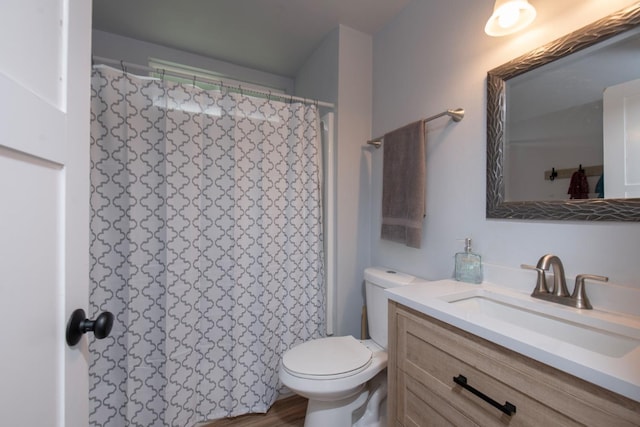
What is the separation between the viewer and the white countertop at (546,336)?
53 cm

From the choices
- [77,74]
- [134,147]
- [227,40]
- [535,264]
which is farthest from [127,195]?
[535,264]

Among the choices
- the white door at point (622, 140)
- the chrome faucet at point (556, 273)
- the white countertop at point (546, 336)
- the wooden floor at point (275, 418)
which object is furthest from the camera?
the wooden floor at point (275, 418)

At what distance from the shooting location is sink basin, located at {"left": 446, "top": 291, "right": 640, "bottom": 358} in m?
0.74

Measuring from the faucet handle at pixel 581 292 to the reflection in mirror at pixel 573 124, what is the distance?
0.84 feet

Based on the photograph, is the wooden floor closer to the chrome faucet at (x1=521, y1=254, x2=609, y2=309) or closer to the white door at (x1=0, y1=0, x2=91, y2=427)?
the white door at (x1=0, y1=0, x2=91, y2=427)

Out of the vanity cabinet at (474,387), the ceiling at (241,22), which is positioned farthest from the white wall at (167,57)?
the vanity cabinet at (474,387)

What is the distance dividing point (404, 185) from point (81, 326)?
1404mm

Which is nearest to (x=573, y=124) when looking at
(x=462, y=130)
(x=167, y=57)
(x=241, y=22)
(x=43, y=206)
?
(x=462, y=130)

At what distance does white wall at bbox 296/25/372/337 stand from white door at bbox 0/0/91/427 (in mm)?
1373

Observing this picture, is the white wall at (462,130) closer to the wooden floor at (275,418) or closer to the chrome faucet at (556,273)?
the chrome faucet at (556,273)

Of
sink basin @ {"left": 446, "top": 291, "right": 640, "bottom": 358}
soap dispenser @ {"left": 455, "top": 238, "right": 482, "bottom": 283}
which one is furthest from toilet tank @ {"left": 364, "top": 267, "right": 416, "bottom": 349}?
sink basin @ {"left": 446, "top": 291, "right": 640, "bottom": 358}

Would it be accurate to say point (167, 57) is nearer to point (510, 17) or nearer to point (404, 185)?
point (404, 185)

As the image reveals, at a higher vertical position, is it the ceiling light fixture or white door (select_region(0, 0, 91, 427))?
the ceiling light fixture

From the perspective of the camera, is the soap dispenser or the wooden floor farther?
the wooden floor
